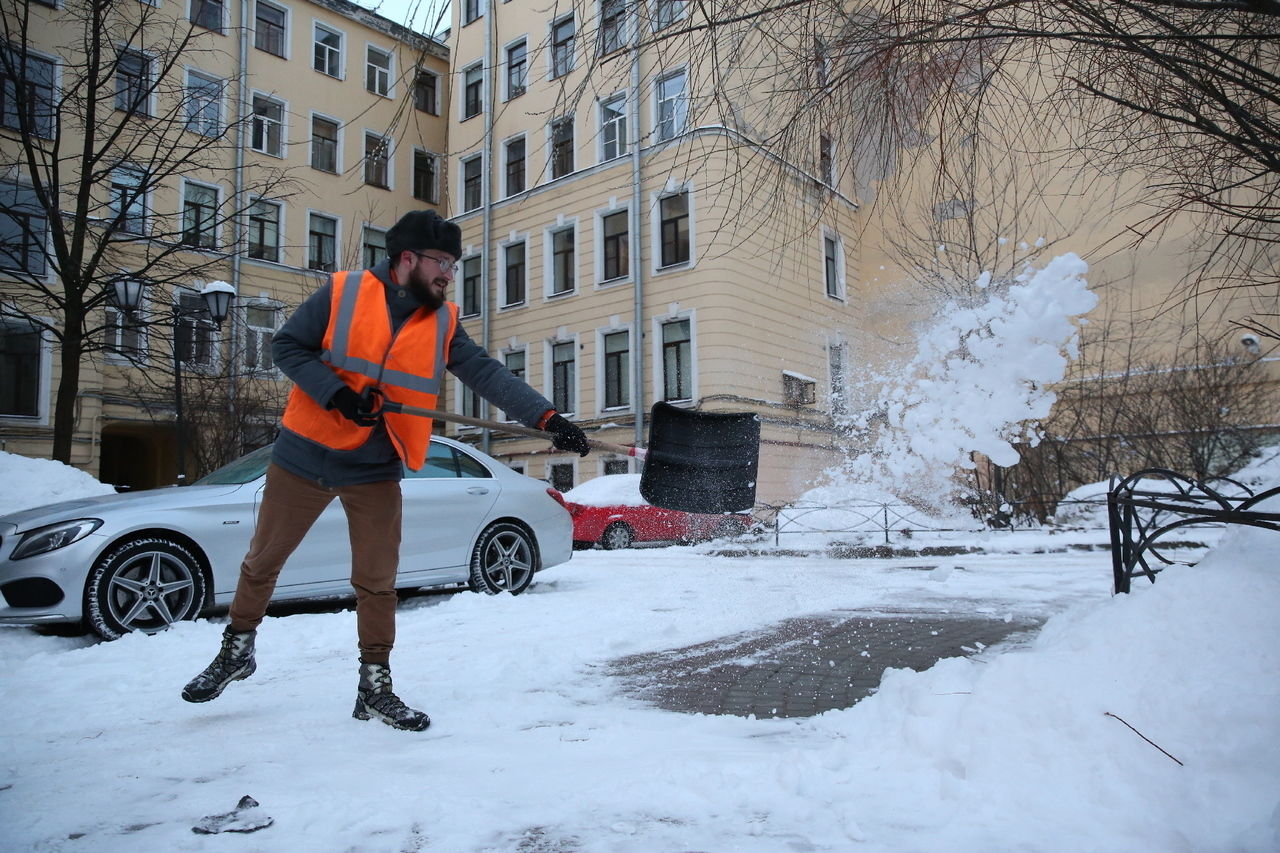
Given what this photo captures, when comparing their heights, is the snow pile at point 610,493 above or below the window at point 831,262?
below

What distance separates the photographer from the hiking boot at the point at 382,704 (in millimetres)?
3447

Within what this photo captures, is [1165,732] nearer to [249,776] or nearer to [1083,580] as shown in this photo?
[249,776]

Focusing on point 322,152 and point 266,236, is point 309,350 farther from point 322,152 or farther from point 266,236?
point 322,152

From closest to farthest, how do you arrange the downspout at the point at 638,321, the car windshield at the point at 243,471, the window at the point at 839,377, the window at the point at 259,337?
the car windshield at the point at 243,471 → the window at the point at 259,337 → the window at the point at 839,377 → the downspout at the point at 638,321

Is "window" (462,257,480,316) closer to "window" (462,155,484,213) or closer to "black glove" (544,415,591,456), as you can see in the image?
"window" (462,155,484,213)

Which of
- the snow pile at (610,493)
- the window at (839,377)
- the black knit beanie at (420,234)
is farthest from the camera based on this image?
the window at (839,377)

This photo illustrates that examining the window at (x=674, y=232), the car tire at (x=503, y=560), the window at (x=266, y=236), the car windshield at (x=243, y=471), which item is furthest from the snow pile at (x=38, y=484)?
the window at (x=266, y=236)

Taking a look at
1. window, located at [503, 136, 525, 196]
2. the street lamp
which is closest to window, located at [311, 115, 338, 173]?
window, located at [503, 136, 525, 196]

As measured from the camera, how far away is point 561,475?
24.9 metres

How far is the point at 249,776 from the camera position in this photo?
283cm

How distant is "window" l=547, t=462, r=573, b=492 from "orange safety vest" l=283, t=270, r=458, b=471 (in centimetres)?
2087

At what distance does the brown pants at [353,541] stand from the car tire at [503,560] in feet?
12.3

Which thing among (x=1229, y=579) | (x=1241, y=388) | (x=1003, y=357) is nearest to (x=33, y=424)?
(x=1003, y=357)

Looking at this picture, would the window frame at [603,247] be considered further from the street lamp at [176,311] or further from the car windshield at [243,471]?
the car windshield at [243,471]
